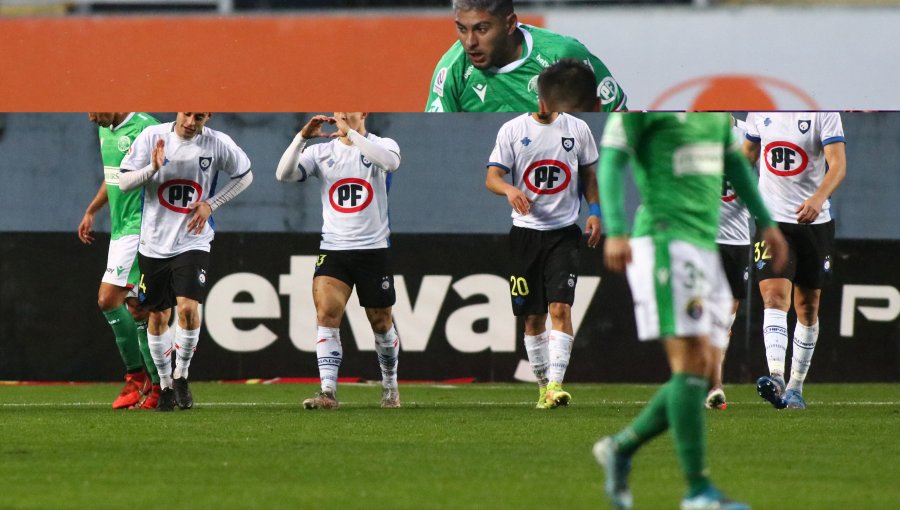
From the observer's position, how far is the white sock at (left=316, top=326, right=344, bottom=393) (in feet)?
34.7

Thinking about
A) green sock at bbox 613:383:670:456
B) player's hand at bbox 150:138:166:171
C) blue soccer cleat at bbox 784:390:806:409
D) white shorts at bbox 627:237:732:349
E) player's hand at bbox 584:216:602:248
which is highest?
player's hand at bbox 150:138:166:171

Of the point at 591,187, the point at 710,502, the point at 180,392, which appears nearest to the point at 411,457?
the point at 710,502

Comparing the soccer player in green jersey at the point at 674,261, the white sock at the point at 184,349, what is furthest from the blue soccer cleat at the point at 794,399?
the soccer player in green jersey at the point at 674,261

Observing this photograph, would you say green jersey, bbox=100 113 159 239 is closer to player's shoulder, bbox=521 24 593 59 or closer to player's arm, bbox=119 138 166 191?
player's arm, bbox=119 138 166 191

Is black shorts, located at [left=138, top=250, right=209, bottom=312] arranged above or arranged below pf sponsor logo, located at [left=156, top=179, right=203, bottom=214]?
below

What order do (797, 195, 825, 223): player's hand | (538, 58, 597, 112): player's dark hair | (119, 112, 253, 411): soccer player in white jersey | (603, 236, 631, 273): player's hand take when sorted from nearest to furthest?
1. (603, 236, 631, 273): player's hand
2. (538, 58, 597, 112): player's dark hair
3. (797, 195, 825, 223): player's hand
4. (119, 112, 253, 411): soccer player in white jersey

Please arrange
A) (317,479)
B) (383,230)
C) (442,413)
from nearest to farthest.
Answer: (317,479)
(442,413)
(383,230)

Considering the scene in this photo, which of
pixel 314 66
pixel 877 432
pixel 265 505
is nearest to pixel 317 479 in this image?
pixel 265 505

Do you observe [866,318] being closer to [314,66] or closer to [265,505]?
[314,66]

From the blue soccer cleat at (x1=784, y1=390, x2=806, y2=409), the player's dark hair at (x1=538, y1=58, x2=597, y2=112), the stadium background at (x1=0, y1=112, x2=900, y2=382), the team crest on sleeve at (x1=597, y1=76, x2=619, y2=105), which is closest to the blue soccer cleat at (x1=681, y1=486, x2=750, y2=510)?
the team crest on sleeve at (x1=597, y1=76, x2=619, y2=105)

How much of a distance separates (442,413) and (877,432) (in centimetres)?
304

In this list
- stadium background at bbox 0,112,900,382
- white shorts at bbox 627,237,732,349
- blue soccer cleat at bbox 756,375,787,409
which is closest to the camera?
white shorts at bbox 627,237,732,349

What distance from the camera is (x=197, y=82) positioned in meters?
8.95

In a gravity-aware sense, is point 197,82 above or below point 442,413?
above
